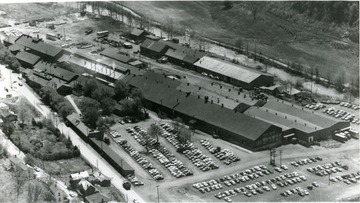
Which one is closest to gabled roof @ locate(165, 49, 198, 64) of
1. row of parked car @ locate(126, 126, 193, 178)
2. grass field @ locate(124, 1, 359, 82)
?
grass field @ locate(124, 1, 359, 82)

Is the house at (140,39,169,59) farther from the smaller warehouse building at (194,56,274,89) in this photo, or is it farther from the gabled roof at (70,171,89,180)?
the gabled roof at (70,171,89,180)

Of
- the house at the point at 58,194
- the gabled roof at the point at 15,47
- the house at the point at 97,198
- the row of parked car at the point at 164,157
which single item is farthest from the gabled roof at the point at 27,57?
the house at the point at 97,198

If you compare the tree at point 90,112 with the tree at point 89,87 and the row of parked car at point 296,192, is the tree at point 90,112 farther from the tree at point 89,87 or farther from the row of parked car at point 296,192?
the row of parked car at point 296,192

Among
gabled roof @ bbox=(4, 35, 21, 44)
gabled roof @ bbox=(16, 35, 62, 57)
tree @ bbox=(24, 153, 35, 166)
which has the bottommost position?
gabled roof @ bbox=(4, 35, 21, 44)

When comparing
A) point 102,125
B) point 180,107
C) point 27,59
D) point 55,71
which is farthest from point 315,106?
point 27,59

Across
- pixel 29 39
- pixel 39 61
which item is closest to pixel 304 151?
pixel 39 61

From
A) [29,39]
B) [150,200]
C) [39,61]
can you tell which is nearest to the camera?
[150,200]

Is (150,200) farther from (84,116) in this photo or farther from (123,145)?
(84,116)
